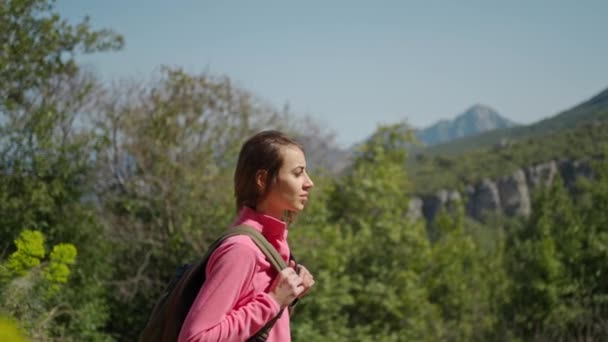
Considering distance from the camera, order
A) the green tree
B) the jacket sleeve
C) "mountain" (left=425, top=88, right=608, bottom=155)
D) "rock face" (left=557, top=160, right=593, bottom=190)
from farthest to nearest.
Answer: "mountain" (left=425, top=88, right=608, bottom=155), "rock face" (left=557, top=160, right=593, bottom=190), the green tree, the jacket sleeve

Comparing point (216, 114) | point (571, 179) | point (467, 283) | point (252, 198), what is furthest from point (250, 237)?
point (571, 179)

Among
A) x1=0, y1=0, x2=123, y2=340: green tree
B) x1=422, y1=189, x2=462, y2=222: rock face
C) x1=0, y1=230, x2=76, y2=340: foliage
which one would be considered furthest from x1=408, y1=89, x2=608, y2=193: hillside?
x1=0, y1=230, x2=76, y2=340: foliage

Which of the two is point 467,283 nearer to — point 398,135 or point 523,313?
point 523,313

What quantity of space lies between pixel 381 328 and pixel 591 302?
4.76 metres

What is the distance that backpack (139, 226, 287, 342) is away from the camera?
1489 millimetres

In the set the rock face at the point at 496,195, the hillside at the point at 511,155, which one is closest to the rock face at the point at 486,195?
the rock face at the point at 496,195

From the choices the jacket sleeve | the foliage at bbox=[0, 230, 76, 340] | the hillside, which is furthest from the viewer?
the hillside

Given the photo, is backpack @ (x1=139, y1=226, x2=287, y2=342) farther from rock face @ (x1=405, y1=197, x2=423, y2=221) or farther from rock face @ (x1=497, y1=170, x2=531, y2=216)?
rock face @ (x1=497, y1=170, x2=531, y2=216)

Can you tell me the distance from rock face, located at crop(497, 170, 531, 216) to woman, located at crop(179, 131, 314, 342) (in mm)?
96471

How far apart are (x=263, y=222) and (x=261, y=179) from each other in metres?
0.10

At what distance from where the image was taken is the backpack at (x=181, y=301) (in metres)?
1.49

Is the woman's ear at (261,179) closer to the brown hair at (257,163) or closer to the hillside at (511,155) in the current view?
the brown hair at (257,163)

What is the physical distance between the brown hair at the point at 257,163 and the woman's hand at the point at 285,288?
21 cm

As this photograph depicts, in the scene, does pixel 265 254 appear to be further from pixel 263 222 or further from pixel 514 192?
pixel 514 192
